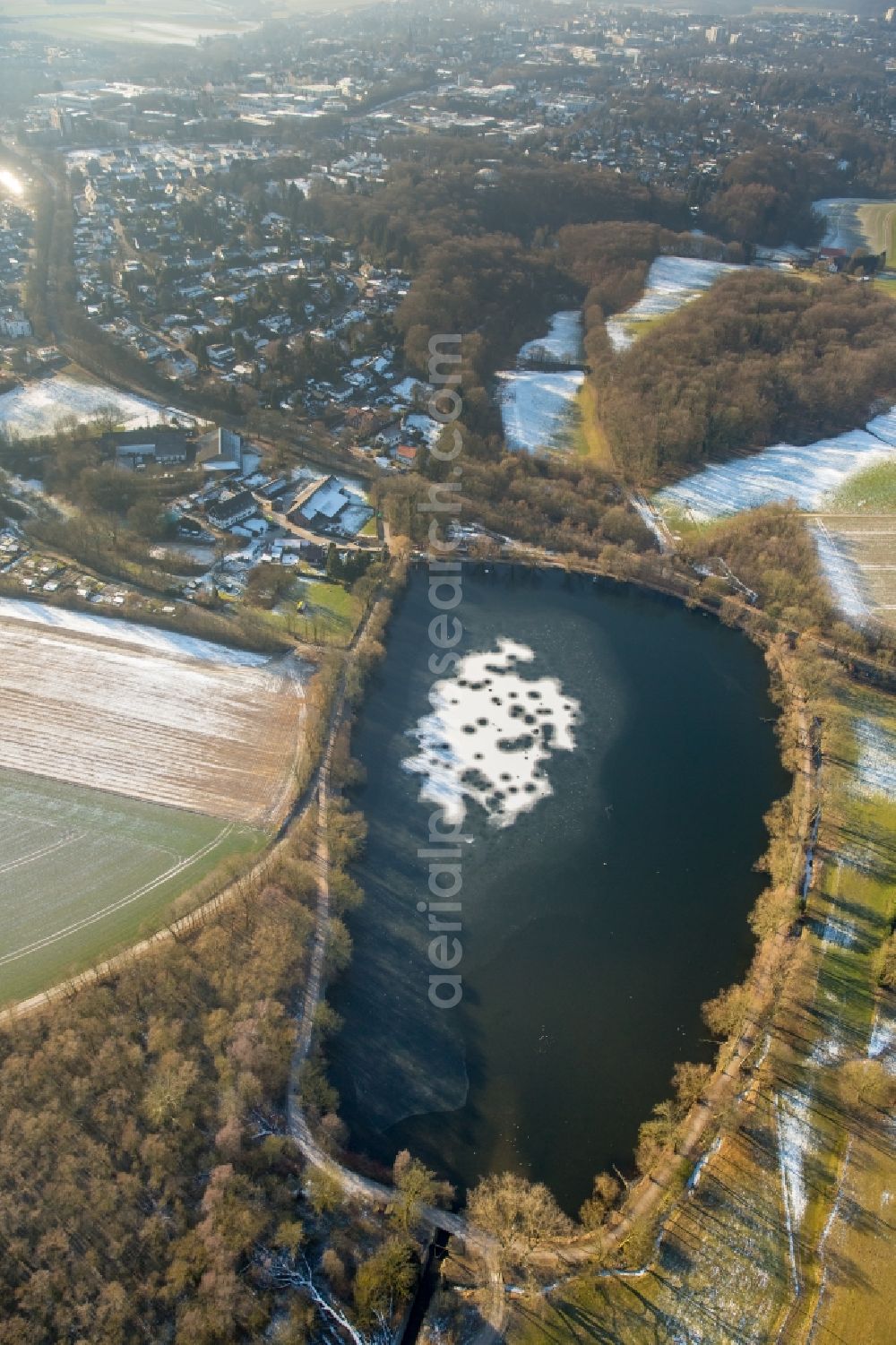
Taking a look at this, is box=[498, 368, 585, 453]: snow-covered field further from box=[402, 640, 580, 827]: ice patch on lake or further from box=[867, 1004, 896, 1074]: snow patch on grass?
box=[867, 1004, 896, 1074]: snow patch on grass

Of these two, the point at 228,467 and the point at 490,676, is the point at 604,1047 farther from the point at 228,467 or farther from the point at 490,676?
the point at 228,467

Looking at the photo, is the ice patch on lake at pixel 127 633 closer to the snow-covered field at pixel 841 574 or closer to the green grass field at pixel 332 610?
the green grass field at pixel 332 610

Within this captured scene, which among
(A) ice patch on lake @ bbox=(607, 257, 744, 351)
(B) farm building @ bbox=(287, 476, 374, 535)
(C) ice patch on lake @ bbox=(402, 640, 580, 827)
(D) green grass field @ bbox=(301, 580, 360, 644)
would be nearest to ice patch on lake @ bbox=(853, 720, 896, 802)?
(C) ice patch on lake @ bbox=(402, 640, 580, 827)

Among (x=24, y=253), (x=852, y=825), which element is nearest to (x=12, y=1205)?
(x=852, y=825)

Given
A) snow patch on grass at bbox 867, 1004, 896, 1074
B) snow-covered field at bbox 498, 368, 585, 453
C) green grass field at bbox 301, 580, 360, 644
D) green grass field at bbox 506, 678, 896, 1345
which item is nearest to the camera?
green grass field at bbox 506, 678, 896, 1345

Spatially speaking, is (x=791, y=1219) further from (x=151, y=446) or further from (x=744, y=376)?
(x=744, y=376)

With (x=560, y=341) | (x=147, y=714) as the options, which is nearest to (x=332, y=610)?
(x=147, y=714)
